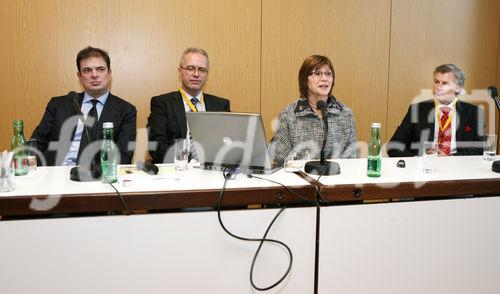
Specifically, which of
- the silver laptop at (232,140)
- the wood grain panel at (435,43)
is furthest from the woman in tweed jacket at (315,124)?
the wood grain panel at (435,43)

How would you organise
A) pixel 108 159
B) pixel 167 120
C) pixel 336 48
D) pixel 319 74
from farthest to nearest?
pixel 336 48 → pixel 167 120 → pixel 319 74 → pixel 108 159

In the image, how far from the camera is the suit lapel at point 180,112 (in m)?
2.77

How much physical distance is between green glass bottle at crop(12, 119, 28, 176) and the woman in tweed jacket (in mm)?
1333

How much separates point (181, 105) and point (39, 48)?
1224 mm

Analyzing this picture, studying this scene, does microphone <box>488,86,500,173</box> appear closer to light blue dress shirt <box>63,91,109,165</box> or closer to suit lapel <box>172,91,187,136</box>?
suit lapel <box>172,91,187,136</box>

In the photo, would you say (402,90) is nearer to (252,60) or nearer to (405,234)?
(252,60)

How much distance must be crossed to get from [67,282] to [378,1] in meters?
3.31

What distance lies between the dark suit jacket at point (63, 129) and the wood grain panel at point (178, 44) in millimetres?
676

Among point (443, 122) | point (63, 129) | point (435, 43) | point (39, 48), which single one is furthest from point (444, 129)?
point (39, 48)

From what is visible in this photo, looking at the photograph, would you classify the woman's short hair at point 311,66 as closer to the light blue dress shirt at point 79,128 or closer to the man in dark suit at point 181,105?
the man in dark suit at point 181,105

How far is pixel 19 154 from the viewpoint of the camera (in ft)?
5.58

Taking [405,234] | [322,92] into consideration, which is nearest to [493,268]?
[405,234]

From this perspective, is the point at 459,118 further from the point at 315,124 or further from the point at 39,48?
the point at 39,48

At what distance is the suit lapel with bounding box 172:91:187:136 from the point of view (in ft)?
9.09
